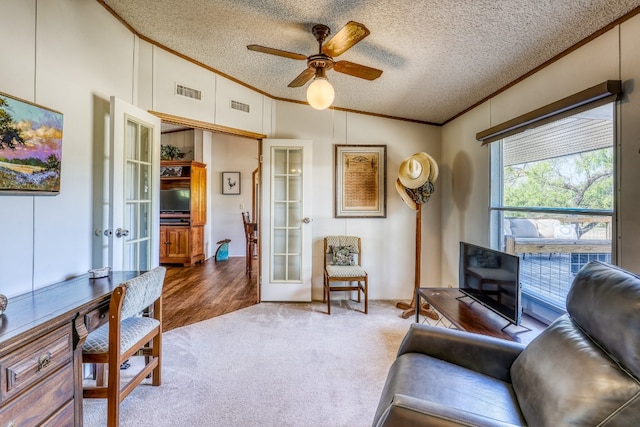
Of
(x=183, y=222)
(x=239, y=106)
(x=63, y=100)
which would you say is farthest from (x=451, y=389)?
(x=183, y=222)

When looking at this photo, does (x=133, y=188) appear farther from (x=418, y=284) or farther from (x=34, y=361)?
(x=418, y=284)

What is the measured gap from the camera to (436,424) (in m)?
0.95

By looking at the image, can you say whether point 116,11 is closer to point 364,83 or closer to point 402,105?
point 364,83

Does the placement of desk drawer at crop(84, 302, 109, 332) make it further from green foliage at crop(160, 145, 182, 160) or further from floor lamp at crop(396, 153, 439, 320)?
green foliage at crop(160, 145, 182, 160)

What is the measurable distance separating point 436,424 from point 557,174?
1.99 m

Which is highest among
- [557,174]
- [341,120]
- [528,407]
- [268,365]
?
[341,120]

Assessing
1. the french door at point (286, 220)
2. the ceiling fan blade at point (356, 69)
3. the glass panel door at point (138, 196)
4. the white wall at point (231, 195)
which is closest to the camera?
the ceiling fan blade at point (356, 69)

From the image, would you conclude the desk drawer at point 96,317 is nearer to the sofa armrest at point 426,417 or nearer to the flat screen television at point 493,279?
the sofa armrest at point 426,417

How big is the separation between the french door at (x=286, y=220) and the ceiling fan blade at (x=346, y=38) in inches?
71.6

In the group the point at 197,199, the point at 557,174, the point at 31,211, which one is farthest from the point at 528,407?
the point at 197,199

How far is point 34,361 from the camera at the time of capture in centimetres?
123

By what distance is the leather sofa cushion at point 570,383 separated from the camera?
93 centimetres

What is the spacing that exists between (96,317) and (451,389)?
71.1 inches

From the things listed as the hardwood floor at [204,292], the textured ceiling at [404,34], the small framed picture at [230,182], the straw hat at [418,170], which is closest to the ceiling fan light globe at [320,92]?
the textured ceiling at [404,34]
